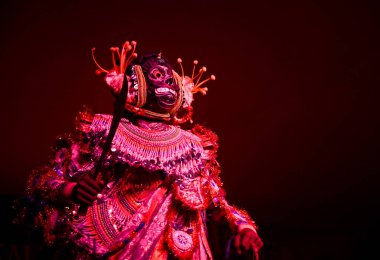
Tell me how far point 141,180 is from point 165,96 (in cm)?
33

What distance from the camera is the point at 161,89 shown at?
160cm

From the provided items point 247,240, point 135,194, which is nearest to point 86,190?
point 135,194

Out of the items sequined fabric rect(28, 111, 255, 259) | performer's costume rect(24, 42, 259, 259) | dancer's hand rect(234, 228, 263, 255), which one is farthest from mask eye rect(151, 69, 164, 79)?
dancer's hand rect(234, 228, 263, 255)

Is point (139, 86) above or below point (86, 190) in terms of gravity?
above

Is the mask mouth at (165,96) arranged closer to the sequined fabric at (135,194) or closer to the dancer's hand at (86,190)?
the sequined fabric at (135,194)

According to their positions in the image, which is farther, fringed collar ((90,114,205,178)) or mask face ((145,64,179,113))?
mask face ((145,64,179,113))

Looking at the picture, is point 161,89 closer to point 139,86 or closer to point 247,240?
point 139,86

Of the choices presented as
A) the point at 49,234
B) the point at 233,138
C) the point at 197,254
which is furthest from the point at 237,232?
the point at 233,138

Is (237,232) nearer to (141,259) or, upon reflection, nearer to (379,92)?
(141,259)

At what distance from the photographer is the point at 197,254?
57.9 inches

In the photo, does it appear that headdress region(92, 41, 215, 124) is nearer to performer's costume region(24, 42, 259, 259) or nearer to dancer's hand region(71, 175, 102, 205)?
performer's costume region(24, 42, 259, 259)

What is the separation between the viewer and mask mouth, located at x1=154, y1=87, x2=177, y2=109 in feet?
5.23

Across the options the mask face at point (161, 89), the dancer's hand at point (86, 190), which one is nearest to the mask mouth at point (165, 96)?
the mask face at point (161, 89)

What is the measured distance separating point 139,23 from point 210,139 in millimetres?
658
